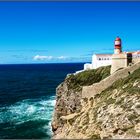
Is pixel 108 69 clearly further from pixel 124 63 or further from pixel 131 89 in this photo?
pixel 131 89

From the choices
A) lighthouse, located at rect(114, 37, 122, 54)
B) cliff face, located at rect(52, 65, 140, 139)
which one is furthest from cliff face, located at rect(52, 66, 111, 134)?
lighthouse, located at rect(114, 37, 122, 54)

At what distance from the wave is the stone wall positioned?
9.23 metres

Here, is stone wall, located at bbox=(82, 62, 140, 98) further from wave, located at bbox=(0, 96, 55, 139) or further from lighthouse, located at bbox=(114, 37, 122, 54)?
wave, located at bbox=(0, 96, 55, 139)

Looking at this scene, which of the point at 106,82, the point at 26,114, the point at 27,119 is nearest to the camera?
the point at 106,82

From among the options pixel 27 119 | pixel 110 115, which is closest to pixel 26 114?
pixel 27 119

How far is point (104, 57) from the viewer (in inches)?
2773

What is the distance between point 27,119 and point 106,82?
20.9m

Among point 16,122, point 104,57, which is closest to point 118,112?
point 16,122

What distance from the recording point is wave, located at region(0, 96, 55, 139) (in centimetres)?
5172

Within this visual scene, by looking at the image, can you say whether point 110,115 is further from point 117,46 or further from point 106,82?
point 117,46

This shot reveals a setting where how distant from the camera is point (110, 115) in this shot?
34.8 meters

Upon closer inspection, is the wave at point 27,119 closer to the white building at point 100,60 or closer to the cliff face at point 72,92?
the cliff face at point 72,92

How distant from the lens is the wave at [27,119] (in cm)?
5172

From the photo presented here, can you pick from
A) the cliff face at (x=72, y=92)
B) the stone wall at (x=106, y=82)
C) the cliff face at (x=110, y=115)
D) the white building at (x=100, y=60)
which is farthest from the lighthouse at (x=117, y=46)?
the white building at (x=100, y=60)
